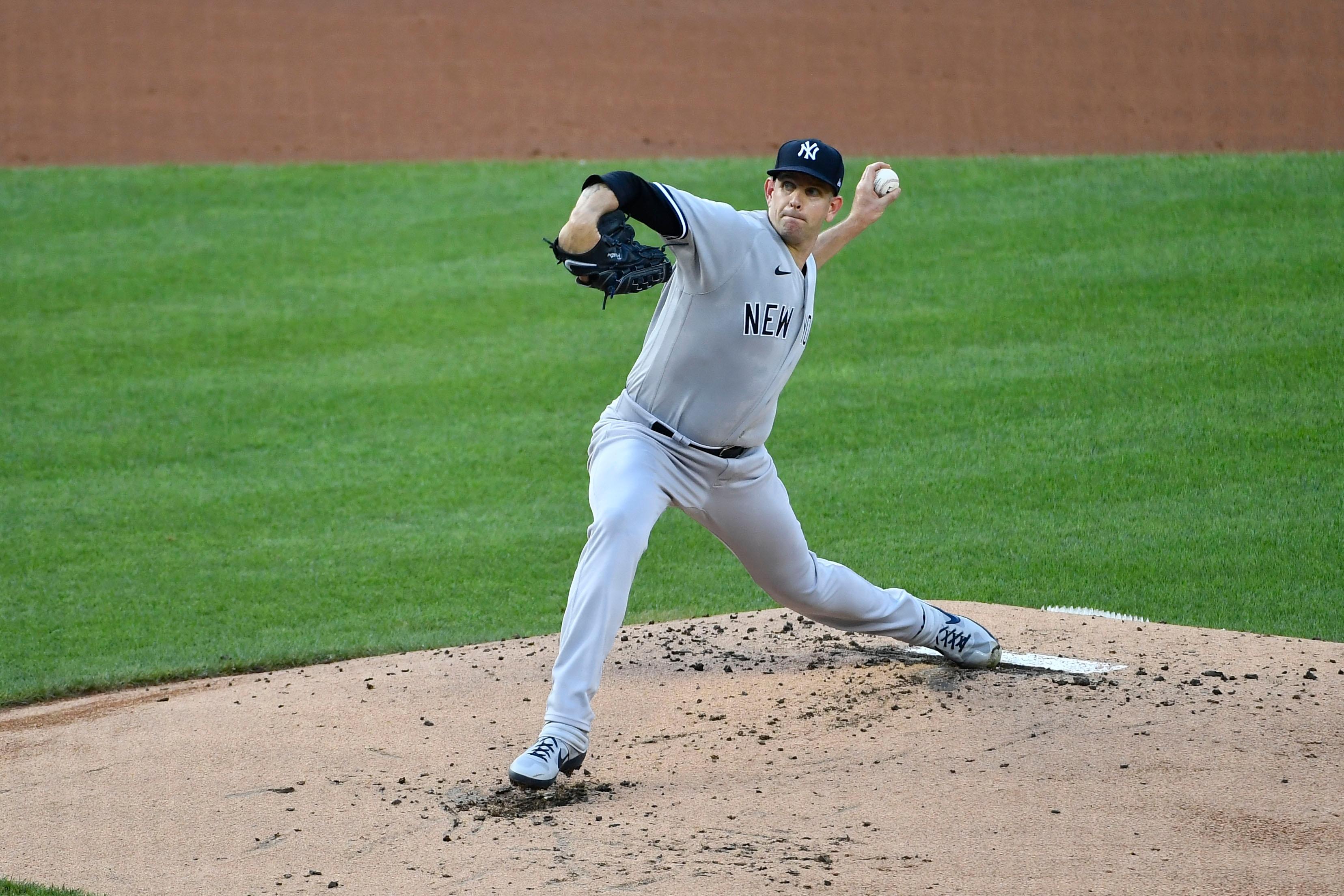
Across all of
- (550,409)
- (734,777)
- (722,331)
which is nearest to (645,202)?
(722,331)

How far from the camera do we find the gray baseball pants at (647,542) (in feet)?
13.3

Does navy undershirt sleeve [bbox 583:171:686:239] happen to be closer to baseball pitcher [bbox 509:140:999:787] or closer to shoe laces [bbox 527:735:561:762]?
baseball pitcher [bbox 509:140:999:787]

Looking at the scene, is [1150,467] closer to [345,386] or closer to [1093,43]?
[345,386]

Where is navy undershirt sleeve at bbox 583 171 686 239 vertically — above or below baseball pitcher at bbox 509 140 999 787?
above

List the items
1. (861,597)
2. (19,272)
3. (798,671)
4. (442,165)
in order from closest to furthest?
(861,597) < (798,671) < (19,272) < (442,165)

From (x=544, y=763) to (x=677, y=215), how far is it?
157 cm

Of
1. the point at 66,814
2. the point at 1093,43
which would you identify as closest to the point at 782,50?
the point at 1093,43

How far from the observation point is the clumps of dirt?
395 cm

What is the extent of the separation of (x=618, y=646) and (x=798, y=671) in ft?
2.78

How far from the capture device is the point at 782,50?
17.4m

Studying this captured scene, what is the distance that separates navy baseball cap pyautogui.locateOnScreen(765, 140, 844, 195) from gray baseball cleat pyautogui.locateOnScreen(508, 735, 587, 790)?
5.93ft

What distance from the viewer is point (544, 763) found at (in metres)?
3.94

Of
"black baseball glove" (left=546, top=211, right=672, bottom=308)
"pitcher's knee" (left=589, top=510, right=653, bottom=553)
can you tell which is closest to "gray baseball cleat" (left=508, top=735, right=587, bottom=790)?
"pitcher's knee" (left=589, top=510, right=653, bottom=553)

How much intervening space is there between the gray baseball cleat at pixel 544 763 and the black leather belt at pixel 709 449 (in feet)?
3.20
